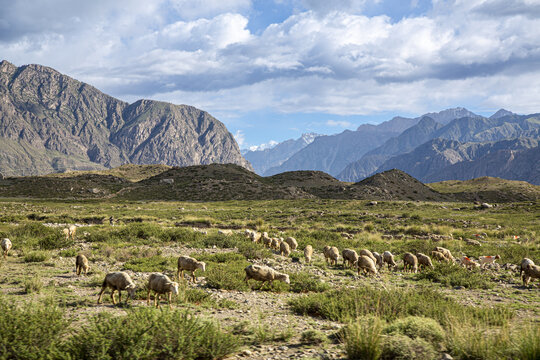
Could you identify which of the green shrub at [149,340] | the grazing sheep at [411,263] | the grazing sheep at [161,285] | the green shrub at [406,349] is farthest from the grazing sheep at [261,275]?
the grazing sheep at [411,263]

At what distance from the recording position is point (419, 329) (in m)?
7.35

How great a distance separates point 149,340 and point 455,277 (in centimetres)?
1424

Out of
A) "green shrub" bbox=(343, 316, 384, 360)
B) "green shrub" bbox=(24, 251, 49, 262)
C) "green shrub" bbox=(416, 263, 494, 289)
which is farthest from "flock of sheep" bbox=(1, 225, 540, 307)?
"green shrub" bbox=(343, 316, 384, 360)

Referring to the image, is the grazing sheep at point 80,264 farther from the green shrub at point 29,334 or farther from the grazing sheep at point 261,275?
the green shrub at point 29,334

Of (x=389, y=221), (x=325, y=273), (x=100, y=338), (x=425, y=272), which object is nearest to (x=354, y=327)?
(x=100, y=338)

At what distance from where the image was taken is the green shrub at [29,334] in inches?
230

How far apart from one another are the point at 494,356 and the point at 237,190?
8142cm

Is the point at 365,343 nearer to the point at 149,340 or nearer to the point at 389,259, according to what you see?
the point at 149,340

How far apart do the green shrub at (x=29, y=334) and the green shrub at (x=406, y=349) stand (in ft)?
20.8

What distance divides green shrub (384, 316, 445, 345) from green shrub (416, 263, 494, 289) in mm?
8371

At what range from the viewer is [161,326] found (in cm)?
652

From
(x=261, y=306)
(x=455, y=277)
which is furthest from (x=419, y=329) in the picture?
(x=455, y=277)

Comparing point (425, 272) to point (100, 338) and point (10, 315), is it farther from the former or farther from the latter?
point (10, 315)

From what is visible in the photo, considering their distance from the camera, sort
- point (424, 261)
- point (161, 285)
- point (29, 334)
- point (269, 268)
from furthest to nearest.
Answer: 1. point (424, 261)
2. point (269, 268)
3. point (161, 285)
4. point (29, 334)
